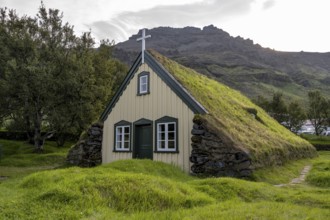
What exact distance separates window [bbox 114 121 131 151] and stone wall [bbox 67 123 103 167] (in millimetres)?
1731

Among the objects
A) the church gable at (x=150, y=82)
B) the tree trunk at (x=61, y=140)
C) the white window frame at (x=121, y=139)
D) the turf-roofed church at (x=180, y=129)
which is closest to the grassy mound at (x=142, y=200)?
the turf-roofed church at (x=180, y=129)

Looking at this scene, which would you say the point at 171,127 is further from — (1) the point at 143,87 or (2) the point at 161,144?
(1) the point at 143,87

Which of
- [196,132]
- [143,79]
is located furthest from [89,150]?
[196,132]

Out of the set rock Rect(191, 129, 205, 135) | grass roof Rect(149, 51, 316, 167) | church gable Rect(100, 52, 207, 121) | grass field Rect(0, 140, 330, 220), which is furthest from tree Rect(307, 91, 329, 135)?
grass field Rect(0, 140, 330, 220)

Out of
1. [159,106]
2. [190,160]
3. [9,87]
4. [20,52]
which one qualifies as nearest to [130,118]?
[159,106]

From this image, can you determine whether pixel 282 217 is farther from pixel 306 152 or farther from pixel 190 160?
pixel 306 152

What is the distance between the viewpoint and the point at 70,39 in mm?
33250

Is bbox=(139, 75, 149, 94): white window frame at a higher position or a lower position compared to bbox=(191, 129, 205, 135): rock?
higher

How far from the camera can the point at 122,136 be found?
1950 cm

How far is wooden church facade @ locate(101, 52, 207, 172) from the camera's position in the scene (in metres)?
16.0

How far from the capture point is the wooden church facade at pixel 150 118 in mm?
15969

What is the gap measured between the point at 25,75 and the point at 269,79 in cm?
13190

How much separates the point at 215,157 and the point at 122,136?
7.38 m

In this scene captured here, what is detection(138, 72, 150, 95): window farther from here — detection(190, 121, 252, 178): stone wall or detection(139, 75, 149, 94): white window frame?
detection(190, 121, 252, 178): stone wall
